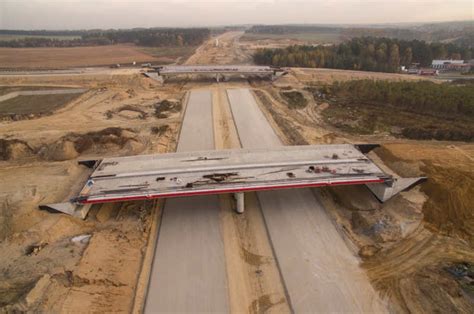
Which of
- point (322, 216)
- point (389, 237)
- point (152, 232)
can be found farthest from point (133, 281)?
point (389, 237)

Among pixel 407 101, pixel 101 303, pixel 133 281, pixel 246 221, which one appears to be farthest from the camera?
pixel 407 101

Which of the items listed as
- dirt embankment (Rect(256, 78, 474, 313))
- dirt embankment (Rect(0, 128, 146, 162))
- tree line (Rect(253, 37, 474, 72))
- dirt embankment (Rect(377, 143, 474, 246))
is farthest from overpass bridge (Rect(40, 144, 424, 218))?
tree line (Rect(253, 37, 474, 72))

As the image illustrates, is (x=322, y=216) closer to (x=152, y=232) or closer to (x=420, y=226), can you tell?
(x=420, y=226)

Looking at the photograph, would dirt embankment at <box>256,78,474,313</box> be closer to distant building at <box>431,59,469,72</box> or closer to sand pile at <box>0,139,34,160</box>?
sand pile at <box>0,139,34,160</box>

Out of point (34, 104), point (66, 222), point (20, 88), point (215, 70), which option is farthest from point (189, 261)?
point (20, 88)

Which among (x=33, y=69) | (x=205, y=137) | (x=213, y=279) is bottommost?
(x=213, y=279)

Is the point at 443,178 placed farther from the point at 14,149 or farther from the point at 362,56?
the point at 362,56

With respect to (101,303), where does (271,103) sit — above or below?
above
